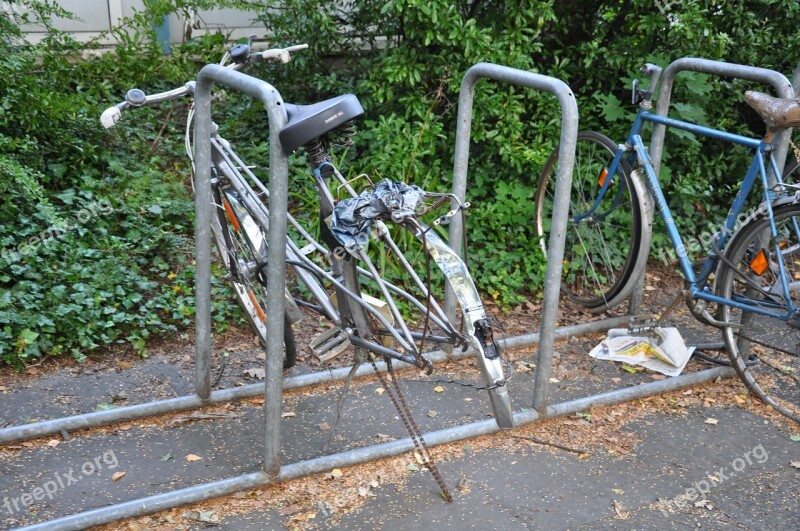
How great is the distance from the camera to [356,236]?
2836 mm

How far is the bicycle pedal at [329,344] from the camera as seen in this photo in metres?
3.20

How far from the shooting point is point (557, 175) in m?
3.21

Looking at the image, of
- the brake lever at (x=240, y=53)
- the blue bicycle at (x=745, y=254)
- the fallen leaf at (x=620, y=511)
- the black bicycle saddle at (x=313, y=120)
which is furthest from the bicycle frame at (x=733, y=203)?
the brake lever at (x=240, y=53)

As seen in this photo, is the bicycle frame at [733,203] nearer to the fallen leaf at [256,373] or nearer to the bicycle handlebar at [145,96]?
the bicycle handlebar at [145,96]

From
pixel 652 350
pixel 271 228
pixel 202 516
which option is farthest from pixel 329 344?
pixel 652 350

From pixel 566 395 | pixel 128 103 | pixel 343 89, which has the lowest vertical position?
pixel 566 395

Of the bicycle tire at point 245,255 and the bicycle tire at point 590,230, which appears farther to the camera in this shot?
the bicycle tire at point 590,230

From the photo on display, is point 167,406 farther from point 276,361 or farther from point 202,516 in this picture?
point 276,361

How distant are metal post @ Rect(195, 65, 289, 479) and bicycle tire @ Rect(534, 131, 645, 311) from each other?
80.3 inches

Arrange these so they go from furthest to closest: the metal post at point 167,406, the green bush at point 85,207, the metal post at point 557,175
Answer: the green bush at point 85,207 < the metal post at point 167,406 < the metal post at point 557,175

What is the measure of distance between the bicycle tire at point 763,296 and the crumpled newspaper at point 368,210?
64.2 inches

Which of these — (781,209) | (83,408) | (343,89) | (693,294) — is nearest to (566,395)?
(693,294)

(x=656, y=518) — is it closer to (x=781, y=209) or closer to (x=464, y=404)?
(x=464, y=404)

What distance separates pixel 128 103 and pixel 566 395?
2262 millimetres
